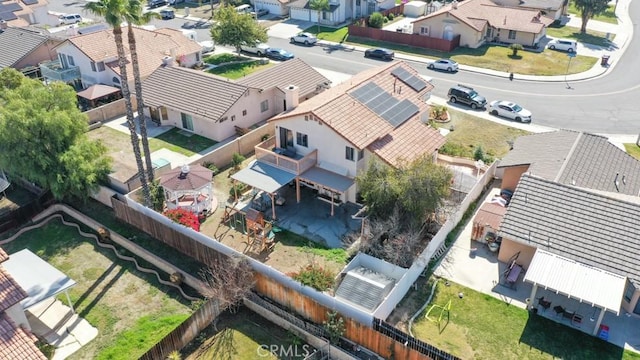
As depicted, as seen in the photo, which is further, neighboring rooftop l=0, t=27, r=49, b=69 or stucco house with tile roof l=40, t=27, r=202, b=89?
neighboring rooftop l=0, t=27, r=49, b=69

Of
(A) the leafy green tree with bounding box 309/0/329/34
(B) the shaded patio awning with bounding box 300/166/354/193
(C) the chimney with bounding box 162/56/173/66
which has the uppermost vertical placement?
(A) the leafy green tree with bounding box 309/0/329/34

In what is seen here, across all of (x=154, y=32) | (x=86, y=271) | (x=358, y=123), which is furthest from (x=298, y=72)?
(x=86, y=271)

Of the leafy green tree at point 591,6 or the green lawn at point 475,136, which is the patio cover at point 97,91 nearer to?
the green lawn at point 475,136

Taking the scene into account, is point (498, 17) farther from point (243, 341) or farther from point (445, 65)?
point (243, 341)

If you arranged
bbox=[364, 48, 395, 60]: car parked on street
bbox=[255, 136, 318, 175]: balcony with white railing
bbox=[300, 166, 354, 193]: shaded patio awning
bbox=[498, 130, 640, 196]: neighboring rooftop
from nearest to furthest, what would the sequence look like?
bbox=[498, 130, 640, 196]: neighboring rooftop, bbox=[300, 166, 354, 193]: shaded patio awning, bbox=[255, 136, 318, 175]: balcony with white railing, bbox=[364, 48, 395, 60]: car parked on street

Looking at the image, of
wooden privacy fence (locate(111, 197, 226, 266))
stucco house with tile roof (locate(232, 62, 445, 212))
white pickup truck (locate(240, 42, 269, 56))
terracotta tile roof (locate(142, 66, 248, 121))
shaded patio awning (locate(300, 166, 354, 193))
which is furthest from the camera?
white pickup truck (locate(240, 42, 269, 56))

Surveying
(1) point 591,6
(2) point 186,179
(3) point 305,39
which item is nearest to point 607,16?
(1) point 591,6

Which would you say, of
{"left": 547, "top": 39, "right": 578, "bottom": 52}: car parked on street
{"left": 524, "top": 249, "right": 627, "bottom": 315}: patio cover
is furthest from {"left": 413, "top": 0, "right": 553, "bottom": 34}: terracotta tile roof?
{"left": 524, "top": 249, "right": 627, "bottom": 315}: patio cover

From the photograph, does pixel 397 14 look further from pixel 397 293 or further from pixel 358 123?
pixel 397 293

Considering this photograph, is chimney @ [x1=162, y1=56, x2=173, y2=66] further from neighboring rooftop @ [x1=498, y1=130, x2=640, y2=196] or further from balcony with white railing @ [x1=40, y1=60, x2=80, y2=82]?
neighboring rooftop @ [x1=498, y1=130, x2=640, y2=196]
